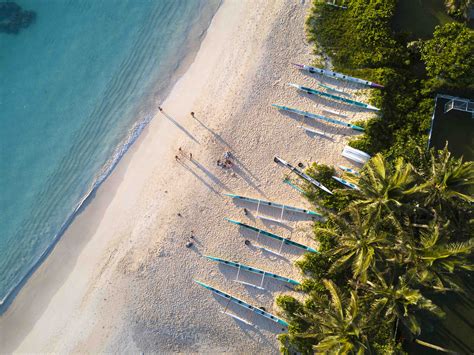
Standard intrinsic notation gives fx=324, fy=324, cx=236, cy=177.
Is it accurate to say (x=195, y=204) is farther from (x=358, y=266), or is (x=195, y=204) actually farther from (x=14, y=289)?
(x=14, y=289)

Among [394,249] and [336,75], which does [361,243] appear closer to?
[394,249]

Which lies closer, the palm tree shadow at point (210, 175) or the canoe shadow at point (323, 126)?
the canoe shadow at point (323, 126)

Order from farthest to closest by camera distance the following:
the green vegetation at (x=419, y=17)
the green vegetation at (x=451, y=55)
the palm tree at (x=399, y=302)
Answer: the green vegetation at (x=419, y=17), the green vegetation at (x=451, y=55), the palm tree at (x=399, y=302)

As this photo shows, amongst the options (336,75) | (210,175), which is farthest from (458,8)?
(210,175)

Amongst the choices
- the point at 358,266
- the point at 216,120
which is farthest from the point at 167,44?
the point at 358,266

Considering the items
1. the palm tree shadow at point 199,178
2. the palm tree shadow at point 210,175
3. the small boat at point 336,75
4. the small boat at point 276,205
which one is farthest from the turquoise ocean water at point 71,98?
the small boat at point 276,205

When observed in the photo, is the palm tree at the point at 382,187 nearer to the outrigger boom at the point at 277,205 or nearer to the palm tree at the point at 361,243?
the palm tree at the point at 361,243
